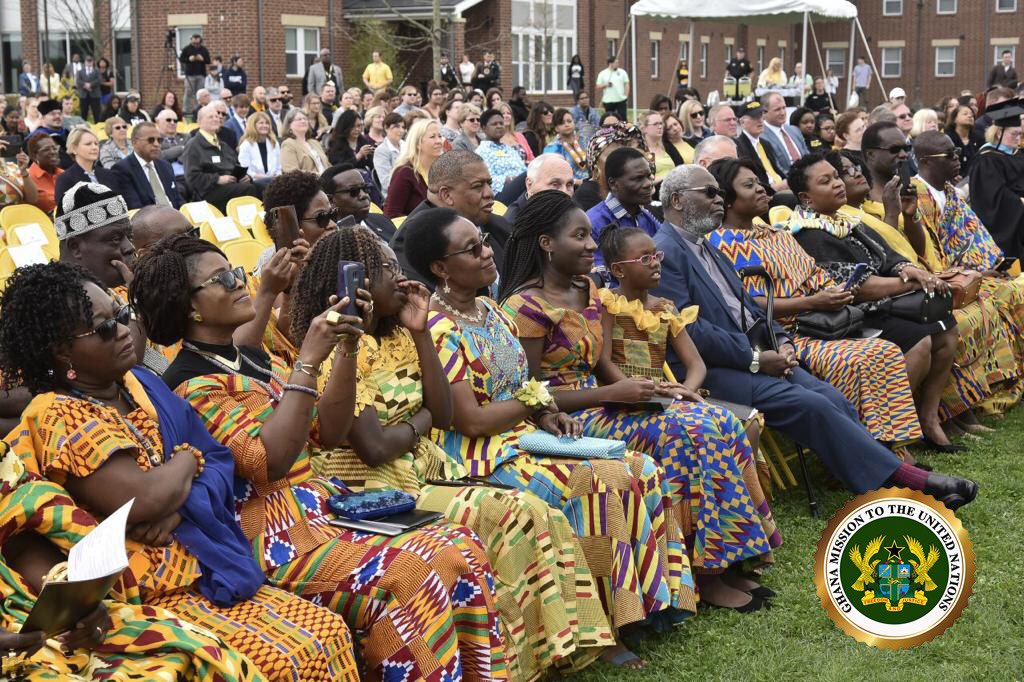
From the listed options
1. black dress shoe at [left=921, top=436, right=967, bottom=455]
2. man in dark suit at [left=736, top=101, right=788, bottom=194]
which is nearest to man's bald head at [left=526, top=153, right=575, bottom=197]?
black dress shoe at [left=921, top=436, right=967, bottom=455]

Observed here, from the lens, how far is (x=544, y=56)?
34.2m

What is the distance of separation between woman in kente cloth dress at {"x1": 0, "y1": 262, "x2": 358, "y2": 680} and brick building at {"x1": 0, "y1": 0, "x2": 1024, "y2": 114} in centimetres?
2560

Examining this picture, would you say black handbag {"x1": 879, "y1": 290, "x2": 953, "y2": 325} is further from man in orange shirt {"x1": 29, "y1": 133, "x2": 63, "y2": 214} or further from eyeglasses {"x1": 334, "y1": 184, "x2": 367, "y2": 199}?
man in orange shirt {"x1": 29, "y1": 133, "x2": 63, "y2": 214}

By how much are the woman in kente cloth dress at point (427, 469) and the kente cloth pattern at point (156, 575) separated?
72 centimetres

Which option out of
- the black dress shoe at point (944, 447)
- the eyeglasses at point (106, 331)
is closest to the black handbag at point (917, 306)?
the black dress shoe at point (944, 447)

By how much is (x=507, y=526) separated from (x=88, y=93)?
23.9m

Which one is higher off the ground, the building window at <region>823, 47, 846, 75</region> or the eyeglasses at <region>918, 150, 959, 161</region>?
the building window at <region>823, 47, 846, 75</region>

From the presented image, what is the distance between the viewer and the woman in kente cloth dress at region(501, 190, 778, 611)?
4.85 m

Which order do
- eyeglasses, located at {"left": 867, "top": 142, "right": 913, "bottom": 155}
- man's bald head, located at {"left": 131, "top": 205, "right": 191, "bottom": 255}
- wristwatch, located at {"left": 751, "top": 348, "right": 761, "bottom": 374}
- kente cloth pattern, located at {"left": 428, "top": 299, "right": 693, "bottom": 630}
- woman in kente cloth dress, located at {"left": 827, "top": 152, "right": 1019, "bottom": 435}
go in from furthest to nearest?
1. eyeglasses, located at {"left": 867, "top": 142, "right": 913, "bottom": 155}
2. woman in kente cloth dress, located at {"left": 827, "top": 152, "right": 1019, "bottom": 435}
3. wristwatch, located at {"left": 751, "top": 348, "right": 761, "bottom": 374}
4. man's bald head, located at {"left": 131, "top": 205, "right": 191, "bottom": 255}
5. kente cloth pattern, located at {"left": 428, "top": 299, "right": 693, "bottom": 630}

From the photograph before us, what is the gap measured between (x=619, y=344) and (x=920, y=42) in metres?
45.2

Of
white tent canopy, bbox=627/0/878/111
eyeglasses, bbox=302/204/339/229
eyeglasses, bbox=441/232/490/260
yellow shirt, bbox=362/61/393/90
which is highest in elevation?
Result: white tent canopy, bbox=627/0/878/111

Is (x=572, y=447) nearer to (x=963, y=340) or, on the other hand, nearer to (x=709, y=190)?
(x=709, y=190)

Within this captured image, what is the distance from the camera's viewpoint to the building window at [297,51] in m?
29.7

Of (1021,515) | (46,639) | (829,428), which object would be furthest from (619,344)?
(46,639)
